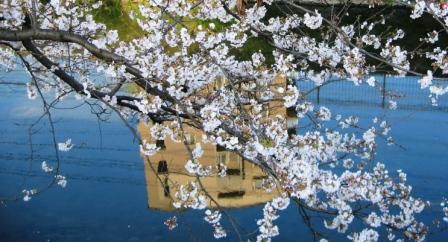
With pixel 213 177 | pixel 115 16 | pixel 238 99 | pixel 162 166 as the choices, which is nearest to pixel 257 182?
pixel 213 177

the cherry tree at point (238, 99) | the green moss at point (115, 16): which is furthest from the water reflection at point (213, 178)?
the green moss at point (115, 16)

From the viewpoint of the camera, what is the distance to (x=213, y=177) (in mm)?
7066

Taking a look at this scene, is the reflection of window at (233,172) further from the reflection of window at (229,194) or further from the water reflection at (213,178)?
the reflection of window at (229,194)

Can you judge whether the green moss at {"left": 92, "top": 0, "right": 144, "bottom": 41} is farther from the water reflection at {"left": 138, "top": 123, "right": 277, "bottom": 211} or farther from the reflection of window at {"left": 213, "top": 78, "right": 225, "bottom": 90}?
the reflection of window at {"left": 213, "top": 78, "right": 225, "bottom": 90}

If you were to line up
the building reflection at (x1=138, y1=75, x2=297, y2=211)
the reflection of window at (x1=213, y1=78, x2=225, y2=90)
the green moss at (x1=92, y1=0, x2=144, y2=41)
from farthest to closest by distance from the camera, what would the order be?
the green moss at (x1=92, y1=0, x2=144, y2=41) < the building reflection at (x1=138, y1=75, x2=297, y2=211) < the reflection of window at (x1=213, y1=78, x2=225, y2=90)

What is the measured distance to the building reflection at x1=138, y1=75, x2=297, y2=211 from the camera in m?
6.41

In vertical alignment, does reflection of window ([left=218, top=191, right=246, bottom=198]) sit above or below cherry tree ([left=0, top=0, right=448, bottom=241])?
below

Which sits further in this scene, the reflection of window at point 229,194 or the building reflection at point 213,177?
the reflection of window at point 229,194

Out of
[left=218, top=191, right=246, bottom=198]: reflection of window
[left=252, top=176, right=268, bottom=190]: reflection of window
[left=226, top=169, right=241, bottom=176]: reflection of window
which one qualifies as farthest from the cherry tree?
[left=226, top=169, right=241, bottom=176]: reflection of window

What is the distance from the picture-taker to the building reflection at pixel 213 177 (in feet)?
21.0

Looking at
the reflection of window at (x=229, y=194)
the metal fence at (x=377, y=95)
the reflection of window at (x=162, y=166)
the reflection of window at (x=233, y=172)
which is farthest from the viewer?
the metal fence at (x=377, y=95)

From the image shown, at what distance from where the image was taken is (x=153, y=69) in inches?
132

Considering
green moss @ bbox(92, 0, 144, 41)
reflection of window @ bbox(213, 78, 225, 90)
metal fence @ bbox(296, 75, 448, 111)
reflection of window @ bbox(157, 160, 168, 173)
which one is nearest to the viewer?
reflection of window @ bbox(213, 78, 225, 90)

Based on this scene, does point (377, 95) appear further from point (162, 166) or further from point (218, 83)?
point (162, 166)
